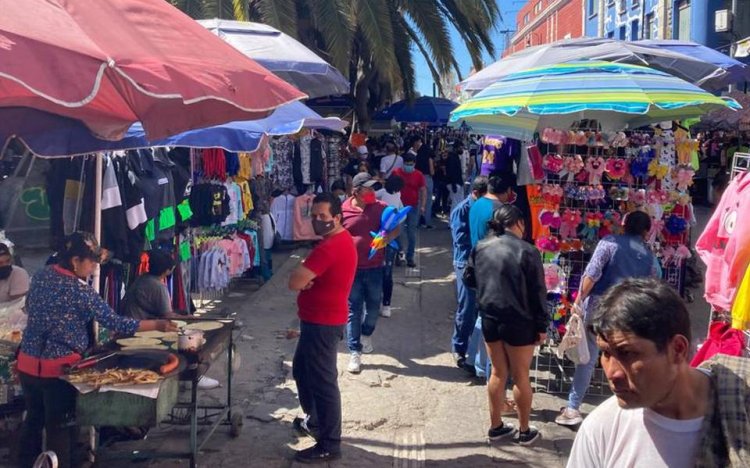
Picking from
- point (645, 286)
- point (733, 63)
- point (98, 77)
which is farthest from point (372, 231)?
point (733, 63)

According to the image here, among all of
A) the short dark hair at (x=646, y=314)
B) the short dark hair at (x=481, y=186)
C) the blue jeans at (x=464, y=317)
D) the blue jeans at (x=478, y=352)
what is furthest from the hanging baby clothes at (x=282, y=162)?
the short dark hair at (x=646, y=314)

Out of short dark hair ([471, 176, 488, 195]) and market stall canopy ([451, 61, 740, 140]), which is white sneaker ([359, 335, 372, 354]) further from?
market stall canopy ([451, 61, 740, 140])

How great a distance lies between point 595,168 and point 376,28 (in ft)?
26.4

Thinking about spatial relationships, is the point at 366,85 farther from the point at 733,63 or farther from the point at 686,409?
the point at 686,409

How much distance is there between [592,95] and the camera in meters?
5.73

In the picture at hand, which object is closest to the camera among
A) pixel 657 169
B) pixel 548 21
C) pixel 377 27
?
pixel 657 169

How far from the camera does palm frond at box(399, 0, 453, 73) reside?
15.1 metres

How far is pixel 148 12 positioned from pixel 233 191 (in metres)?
6.02

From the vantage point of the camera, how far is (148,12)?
369cm

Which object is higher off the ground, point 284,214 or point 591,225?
point 591,225

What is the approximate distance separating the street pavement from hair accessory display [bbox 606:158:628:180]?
1.90m

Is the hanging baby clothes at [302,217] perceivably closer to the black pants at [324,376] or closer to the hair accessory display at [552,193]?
the hair accessory display at [552,193]

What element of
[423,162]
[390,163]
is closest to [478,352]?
[390,163]

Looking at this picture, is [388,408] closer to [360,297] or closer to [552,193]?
[360,297]
